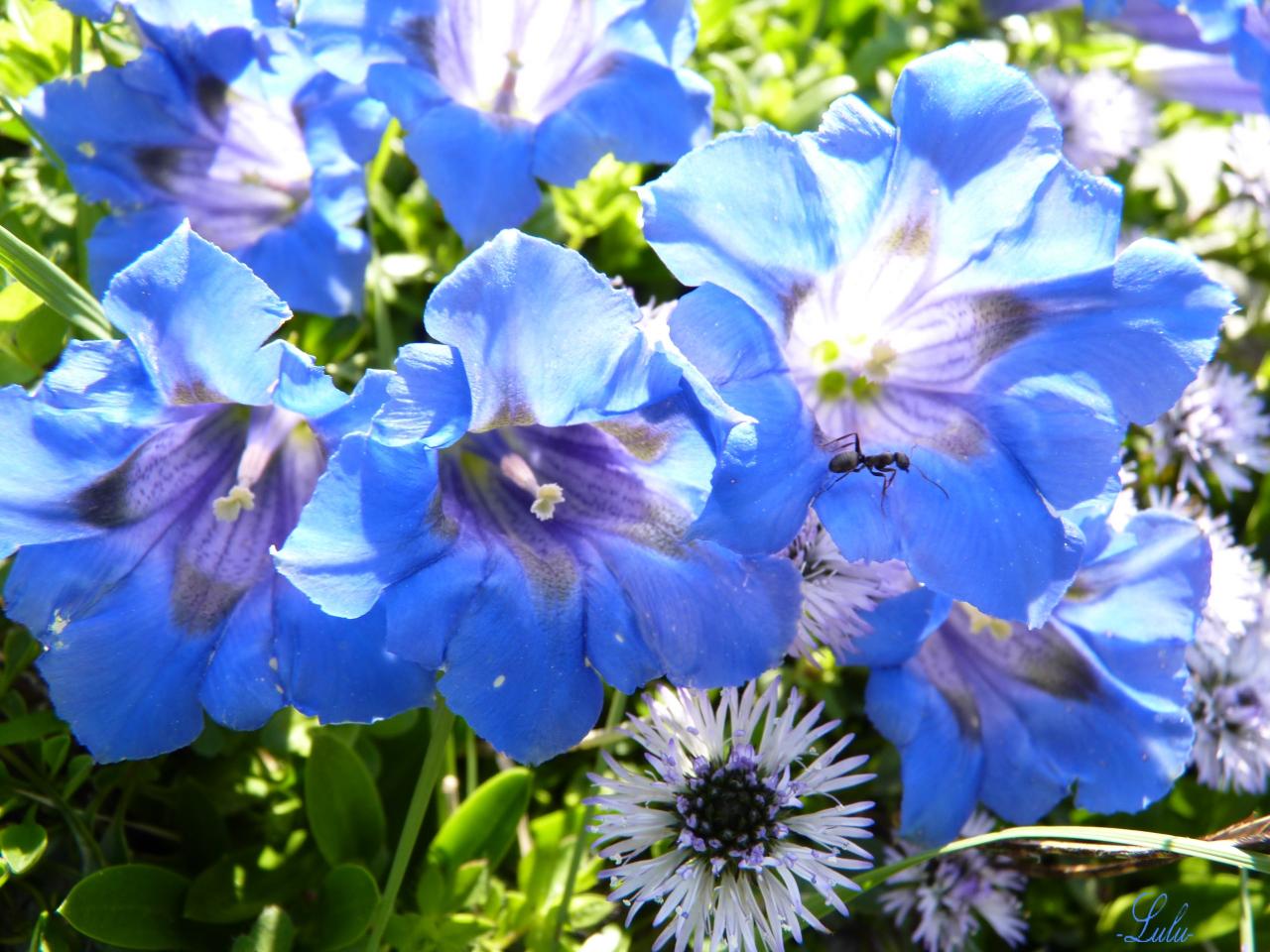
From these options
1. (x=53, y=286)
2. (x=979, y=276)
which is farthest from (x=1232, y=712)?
(x=53, y=286)

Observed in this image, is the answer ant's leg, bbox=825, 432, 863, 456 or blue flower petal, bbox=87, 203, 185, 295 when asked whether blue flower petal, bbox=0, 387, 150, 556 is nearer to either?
blue flower petal, bbox=87, 203, 185, 295

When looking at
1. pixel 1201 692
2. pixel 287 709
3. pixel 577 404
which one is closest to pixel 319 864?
pixel 287 709

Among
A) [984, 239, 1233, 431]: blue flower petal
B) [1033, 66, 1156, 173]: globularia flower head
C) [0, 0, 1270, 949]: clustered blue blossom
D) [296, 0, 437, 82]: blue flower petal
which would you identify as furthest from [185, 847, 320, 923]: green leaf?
[1033, 66, 1156, 173]: globularia flower head

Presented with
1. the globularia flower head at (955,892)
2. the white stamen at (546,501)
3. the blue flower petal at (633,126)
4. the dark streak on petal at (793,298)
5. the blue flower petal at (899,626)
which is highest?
the blue flower petal at (633,126)

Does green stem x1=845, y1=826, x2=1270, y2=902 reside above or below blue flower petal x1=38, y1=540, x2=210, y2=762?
below

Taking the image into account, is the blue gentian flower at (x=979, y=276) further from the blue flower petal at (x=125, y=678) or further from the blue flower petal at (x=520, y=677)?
the blue flower petal at (x=125, y=678)

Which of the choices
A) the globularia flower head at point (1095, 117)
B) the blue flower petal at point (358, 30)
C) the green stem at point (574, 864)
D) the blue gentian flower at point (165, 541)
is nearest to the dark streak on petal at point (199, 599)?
the blue gentian flower at point (165, 541)
